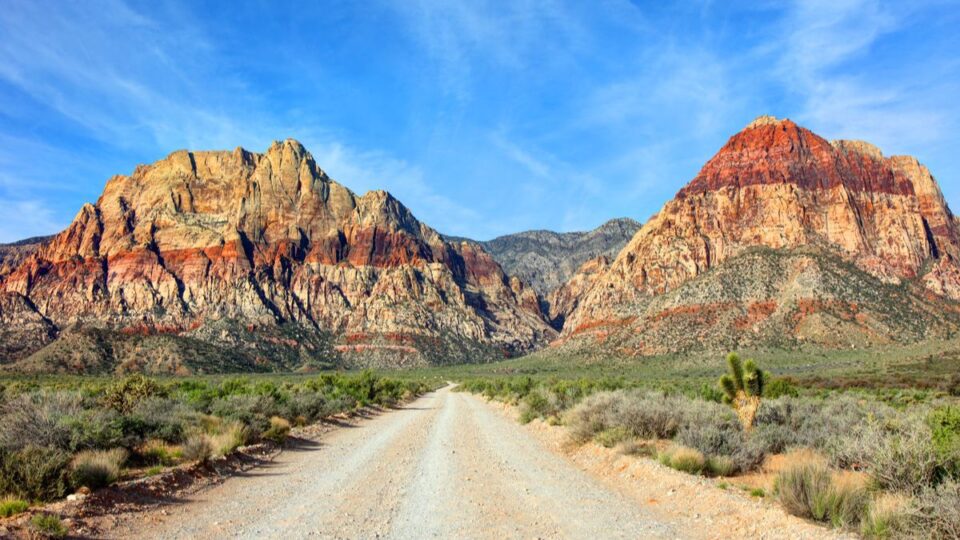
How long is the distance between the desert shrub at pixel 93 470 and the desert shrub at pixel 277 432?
6.99 metres

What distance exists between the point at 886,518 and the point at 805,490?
146 centimetres

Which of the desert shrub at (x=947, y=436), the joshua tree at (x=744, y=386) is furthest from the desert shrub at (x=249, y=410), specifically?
the desert shrub at (x=947, y=436)

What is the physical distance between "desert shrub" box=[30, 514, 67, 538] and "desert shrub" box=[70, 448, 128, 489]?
2130 mm

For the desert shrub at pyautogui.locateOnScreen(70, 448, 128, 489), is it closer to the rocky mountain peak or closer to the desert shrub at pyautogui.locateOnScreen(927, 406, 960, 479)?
the desert shrub at pyautogui.locateOnScreen(927, 406, 960, 479)

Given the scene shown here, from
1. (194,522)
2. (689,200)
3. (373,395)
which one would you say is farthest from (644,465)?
(689,200)

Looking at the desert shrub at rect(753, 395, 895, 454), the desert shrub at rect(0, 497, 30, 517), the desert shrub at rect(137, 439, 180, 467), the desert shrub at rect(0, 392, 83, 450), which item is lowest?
the desert shrub at rect(753, 395, 895, 454)

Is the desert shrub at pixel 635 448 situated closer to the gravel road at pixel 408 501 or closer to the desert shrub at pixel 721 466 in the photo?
the gravel road at pixel 408 501

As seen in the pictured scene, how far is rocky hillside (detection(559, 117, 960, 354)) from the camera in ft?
274

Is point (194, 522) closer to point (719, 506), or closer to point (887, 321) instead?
point (719, 506)

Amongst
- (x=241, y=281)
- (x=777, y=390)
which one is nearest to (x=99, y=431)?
(x=777, y=390)

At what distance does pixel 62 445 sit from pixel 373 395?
30123mm

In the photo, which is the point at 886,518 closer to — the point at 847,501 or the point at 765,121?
the point at 847,501

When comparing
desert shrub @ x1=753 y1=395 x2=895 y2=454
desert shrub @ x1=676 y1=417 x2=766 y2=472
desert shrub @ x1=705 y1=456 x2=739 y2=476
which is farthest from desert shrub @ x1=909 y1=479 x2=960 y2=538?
desert shrub @ x1=676 y1=417 x2=766 y2=472

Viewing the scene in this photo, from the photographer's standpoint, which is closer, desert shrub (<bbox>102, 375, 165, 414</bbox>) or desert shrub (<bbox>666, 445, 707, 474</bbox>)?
desert shrub (<bbox>666, 445, 707, 474</bbox>)
